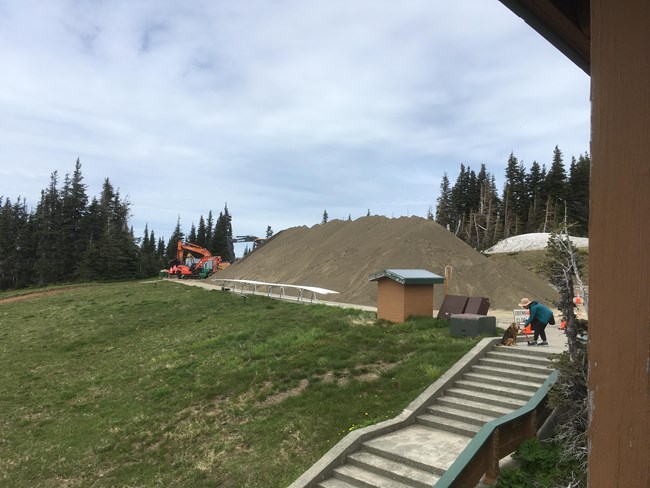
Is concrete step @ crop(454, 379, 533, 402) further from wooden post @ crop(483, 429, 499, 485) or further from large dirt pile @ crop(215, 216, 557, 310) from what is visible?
large dirt pile @ crop(215, 216, 557, 310)

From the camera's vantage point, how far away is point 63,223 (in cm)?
6956

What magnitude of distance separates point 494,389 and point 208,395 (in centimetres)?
680

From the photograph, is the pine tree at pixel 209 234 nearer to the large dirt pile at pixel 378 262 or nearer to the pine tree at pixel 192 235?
the pine tree at pixel 192 235

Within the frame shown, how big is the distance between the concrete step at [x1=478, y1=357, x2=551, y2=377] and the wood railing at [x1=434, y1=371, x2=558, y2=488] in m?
3.03

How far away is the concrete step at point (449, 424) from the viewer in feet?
28.4

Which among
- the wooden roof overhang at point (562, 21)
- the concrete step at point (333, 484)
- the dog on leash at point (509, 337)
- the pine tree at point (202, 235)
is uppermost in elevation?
the pine tree at point (202, 235)

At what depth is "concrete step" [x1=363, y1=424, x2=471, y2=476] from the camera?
7582 millimetres

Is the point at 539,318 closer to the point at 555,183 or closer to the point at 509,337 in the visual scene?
the point at 509,337

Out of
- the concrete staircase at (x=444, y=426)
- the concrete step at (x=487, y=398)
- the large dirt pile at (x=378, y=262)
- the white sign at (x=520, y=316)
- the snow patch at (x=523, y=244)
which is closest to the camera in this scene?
the concrete staircase at (x=444, y=426)

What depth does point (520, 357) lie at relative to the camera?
11086mm

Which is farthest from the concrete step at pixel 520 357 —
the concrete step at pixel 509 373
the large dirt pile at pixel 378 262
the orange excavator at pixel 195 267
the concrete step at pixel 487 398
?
the orange excavator at pixel 195 267

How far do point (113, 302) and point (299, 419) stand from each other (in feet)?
73.5

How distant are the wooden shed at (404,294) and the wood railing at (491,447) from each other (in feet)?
28.2

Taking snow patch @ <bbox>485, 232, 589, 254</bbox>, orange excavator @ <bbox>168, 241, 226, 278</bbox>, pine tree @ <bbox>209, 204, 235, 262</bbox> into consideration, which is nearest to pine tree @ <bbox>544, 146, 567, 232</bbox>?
snow patch @ <bbox>485, 232, 589, 254</bbox>
